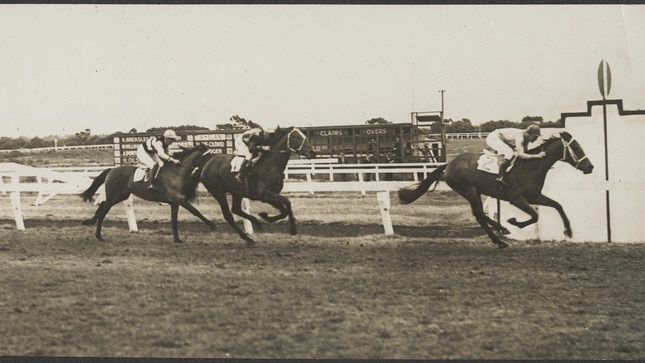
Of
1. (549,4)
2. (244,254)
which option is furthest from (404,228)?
(549,4)

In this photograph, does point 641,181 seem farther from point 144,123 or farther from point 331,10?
point 144,123

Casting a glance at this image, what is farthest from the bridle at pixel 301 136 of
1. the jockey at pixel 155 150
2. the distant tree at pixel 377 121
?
the jockey at pixel 155 150

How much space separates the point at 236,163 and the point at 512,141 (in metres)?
2.90

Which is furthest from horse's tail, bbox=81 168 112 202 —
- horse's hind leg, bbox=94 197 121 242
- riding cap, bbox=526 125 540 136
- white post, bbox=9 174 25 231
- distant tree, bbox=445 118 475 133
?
riding cap, bbox=526 125 540 136

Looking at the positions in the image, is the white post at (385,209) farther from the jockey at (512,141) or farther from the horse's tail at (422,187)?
the jockey at (512,141)

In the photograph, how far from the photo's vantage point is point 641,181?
677cm

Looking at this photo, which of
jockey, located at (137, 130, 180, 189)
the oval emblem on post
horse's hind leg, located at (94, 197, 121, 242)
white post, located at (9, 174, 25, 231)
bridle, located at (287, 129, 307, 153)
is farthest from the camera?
white post, located at (9, 174, 25, 231)

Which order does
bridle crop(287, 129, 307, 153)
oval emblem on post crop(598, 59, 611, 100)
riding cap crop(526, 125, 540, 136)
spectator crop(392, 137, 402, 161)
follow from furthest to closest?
spectator crop(392, 137, 402, 161) → bridle crop(287, 129, 307, 153) → riding cap crop(526, 125, 540, 136) → oval emblem on post crop(598, 59, 611, 100)

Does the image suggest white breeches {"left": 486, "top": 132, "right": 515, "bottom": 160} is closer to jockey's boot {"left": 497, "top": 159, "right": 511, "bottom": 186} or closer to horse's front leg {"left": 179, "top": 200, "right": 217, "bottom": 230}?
jockey's boot {"left": 497, "top": 159, "right": 511, "bottom": 186}

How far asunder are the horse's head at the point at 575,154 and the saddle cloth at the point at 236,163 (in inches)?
131

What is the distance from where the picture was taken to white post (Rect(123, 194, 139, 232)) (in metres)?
7.86

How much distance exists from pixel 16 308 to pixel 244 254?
217cm

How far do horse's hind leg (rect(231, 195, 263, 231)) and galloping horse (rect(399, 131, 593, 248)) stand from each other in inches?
60.8

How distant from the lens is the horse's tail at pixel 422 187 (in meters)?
7.27
